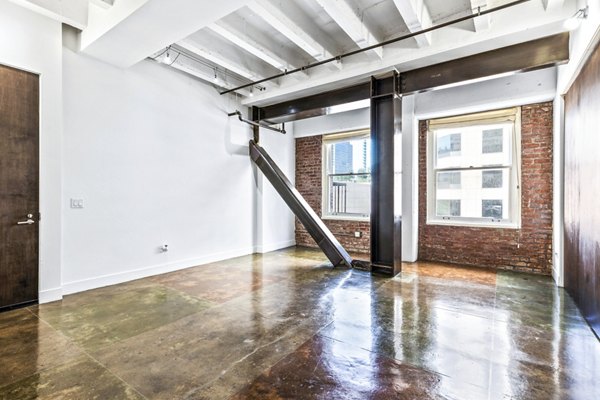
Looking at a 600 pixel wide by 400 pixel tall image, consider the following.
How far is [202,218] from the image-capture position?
5.51m

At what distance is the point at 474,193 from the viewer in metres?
5.38

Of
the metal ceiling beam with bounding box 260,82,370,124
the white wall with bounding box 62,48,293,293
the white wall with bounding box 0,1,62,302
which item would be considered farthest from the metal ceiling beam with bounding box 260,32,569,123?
the white wall with bounding box 0,1,62,302

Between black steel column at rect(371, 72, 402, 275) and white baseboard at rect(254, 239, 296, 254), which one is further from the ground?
black steel column at rect(371, 72, 402, 275)

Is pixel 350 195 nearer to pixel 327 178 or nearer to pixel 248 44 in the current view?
pixel 327 178

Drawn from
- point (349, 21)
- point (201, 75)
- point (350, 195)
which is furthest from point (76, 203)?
point (350, 195)

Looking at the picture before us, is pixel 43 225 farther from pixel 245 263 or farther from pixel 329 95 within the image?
pixel 329 95

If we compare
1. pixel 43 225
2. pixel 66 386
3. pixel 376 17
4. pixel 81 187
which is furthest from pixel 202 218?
pixel 376 17

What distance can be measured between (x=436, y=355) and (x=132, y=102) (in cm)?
508

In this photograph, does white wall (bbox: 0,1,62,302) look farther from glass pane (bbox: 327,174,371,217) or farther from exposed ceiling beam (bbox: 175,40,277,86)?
glass pane (bbox: 327,174,371,217)

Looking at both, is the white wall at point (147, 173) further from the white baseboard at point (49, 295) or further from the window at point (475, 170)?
the window at point (475, 170)

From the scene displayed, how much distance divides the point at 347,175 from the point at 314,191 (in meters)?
0.96

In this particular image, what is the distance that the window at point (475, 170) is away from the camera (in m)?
5.02

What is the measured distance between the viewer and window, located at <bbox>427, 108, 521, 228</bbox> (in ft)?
16.5

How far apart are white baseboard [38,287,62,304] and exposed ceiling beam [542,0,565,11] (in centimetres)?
665
